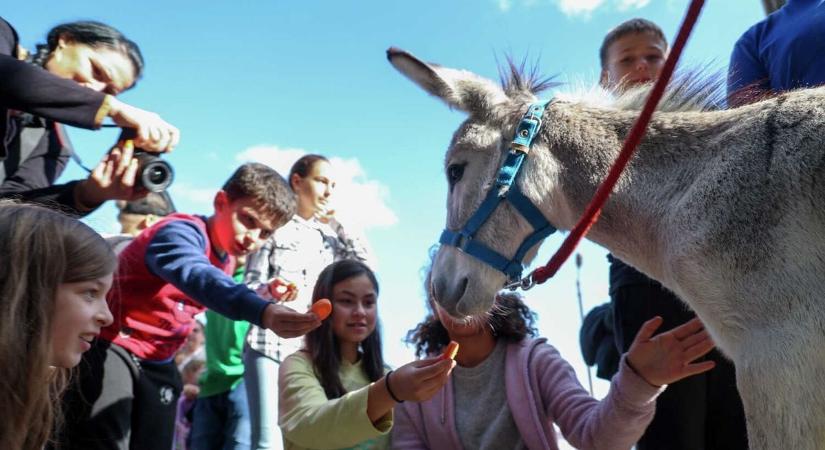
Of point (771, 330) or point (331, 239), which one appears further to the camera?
point (331, 239)

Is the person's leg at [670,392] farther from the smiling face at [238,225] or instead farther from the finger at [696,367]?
the smiling face at [238,225]

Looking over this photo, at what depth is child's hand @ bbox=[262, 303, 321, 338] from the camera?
105 inches

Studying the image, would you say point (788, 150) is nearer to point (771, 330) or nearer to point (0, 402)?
point (771, 330)

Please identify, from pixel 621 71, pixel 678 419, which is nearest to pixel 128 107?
pixel 678 419

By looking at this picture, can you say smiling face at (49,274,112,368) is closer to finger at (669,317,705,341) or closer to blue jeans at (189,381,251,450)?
finger at (669,317,705,341)

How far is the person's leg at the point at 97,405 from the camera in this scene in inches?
120

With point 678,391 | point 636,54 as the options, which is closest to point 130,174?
point 678,391

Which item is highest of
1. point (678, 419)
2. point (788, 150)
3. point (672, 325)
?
point (788, 150)

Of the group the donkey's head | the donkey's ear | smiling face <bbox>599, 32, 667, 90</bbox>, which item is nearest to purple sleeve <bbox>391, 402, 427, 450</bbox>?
the donkey's head

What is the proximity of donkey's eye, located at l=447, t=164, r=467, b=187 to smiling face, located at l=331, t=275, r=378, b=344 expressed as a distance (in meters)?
0.96

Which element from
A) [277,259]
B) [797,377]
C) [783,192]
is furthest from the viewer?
[277,259]

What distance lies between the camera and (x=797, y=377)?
68.0 inches

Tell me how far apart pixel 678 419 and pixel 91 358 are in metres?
2.84

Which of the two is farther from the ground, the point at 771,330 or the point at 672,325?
the point at 672,325
